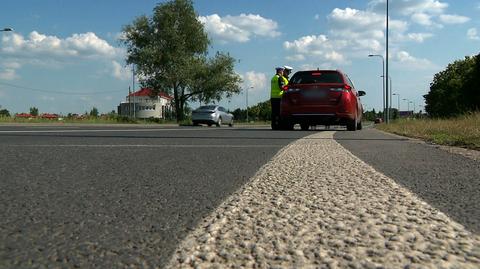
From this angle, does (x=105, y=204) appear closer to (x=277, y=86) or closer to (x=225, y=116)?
(x=277, y=86)

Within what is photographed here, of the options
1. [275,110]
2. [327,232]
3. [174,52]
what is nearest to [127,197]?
[327,232]

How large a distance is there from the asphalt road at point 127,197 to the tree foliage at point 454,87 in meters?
67.1

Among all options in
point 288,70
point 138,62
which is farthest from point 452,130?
point 138,62

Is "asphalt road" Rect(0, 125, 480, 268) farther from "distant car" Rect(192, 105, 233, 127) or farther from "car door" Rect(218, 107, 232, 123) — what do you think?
"car door" Rect(218, 107, 232, 123)

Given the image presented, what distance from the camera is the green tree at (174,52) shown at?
50.1 meters

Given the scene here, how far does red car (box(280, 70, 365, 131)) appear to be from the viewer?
12.4m

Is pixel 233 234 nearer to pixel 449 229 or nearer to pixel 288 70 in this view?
pixel 449 229

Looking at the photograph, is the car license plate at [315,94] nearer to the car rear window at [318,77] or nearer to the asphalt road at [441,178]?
the car rear window at [318,77]

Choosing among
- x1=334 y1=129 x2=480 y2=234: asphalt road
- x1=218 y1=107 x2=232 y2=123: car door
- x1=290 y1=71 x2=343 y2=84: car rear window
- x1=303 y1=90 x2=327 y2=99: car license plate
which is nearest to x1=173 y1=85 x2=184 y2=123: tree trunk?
x1=218 y1=107 x2=232 y2=123: car door

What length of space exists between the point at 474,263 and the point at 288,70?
47.6 feet

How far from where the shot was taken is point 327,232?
1.98m

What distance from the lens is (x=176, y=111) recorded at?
176 ft

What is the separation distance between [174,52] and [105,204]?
4926cm

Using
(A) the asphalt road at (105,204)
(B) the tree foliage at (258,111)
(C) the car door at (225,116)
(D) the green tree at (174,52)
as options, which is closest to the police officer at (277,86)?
(A) the asphalt road at (105,204)
